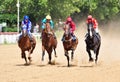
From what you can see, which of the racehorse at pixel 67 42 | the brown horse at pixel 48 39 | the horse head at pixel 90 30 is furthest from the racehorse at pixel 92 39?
the brown horse at pixel 48 39

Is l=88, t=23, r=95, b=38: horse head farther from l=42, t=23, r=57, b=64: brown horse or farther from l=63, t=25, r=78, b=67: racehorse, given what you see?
l=42, t=23, r=57, b=64: brown horse

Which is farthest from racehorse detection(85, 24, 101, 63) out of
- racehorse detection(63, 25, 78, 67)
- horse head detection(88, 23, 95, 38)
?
racehorse detection(63, 25, 78, 67)

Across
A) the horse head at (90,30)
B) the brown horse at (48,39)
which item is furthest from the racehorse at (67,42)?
the horse head at (90,30)

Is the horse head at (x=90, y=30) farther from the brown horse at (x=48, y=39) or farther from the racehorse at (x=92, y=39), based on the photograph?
the brown horse at (x=48, y=39)

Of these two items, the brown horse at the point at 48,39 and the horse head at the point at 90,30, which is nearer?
the horse head at the point at 90,30

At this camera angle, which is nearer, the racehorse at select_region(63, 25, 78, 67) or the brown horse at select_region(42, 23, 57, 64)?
the racehorse at select_region(63, 25, 78, 67)

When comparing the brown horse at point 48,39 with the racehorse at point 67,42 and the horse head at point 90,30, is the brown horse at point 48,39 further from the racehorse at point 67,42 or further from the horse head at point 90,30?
the horse head at point 90,30

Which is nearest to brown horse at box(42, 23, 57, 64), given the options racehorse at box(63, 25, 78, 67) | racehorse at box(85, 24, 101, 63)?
racehorse at box(63, 25, 78, 67)

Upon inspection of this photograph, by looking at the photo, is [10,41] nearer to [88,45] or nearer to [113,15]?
[88,45]

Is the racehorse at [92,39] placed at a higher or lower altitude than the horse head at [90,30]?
lower

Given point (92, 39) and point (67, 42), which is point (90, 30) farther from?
point (67, 42)

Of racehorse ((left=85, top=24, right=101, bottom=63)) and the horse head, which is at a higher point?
the horse head

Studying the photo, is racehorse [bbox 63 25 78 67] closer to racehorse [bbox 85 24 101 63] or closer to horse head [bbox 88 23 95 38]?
racehorse [bbox 85 24 101 63]

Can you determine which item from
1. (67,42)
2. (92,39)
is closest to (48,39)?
(67,42)
